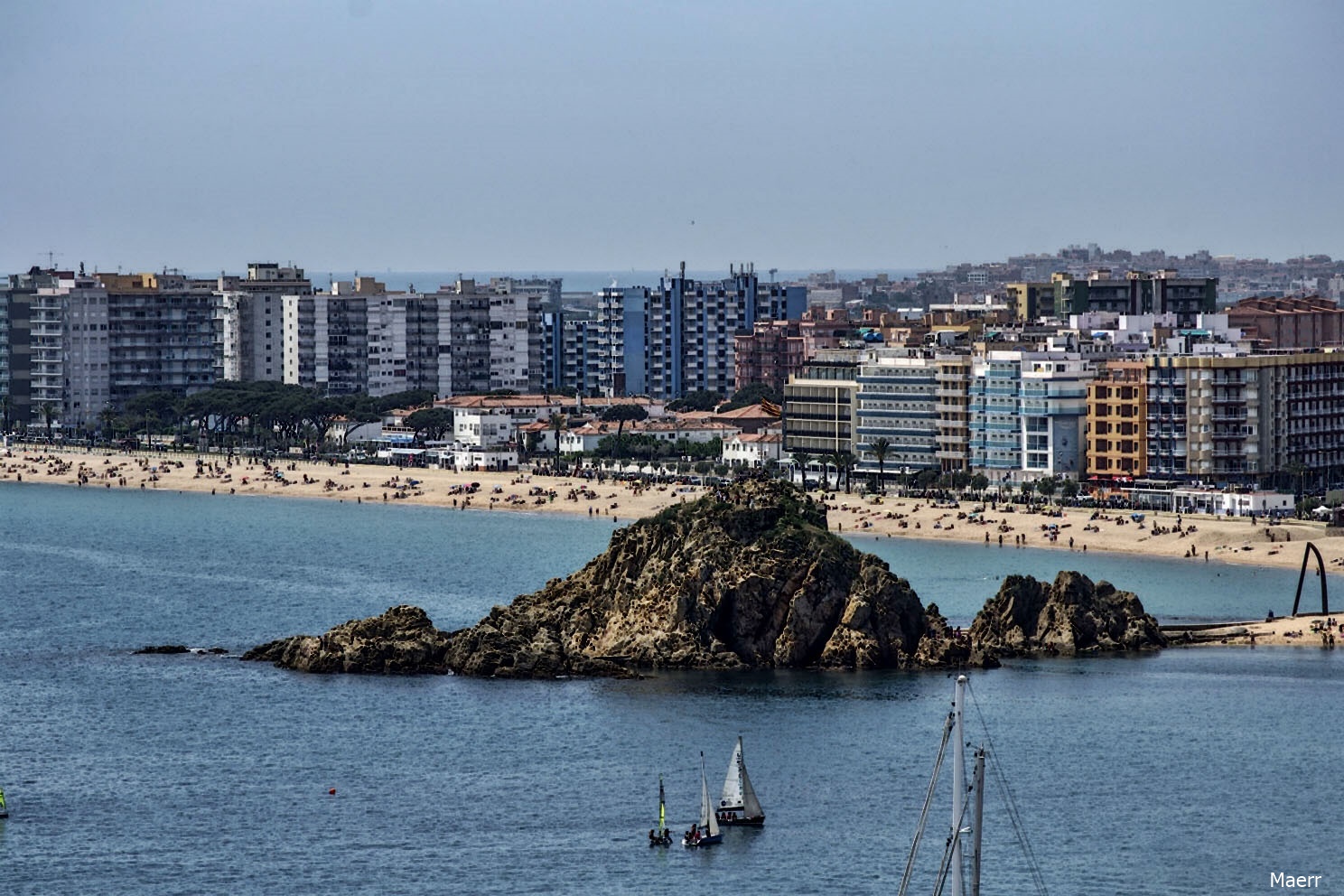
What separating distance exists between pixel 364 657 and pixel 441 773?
16.0m

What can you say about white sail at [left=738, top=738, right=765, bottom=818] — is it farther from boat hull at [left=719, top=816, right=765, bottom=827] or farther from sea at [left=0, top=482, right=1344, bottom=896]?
sea at [left=0, top=482, right=1344, bottom=896]

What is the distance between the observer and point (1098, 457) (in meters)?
145

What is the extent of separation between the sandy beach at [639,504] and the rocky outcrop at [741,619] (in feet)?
48.5

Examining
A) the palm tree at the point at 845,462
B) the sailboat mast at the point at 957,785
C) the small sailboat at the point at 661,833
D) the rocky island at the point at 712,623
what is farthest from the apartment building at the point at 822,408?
the sailboat mast at the point at 957,785

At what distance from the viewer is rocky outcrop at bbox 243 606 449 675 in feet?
275

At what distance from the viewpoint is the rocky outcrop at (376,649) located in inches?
3302

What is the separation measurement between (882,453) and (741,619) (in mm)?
69650

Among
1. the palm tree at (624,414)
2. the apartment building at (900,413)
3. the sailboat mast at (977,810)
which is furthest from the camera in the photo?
the palm tree at (624,414)

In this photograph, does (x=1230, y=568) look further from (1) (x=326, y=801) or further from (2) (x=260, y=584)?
(1) (x=326, y=801)

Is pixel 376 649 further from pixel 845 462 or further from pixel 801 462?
pixel 801 462

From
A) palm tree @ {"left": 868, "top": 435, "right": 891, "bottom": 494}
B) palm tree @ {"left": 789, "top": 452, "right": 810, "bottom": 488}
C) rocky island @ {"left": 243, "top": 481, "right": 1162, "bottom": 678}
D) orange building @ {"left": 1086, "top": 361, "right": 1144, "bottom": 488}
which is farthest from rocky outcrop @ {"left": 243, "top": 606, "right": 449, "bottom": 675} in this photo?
palm tree @ {"left": 789, "top": 452, "right": 810, "bottom": 488}

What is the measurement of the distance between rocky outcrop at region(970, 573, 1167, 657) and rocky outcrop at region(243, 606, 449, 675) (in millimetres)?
17165

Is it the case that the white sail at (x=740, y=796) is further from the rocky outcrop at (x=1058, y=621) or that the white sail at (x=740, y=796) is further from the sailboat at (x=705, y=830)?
the rocky outcrop at (x=1058, y=621)

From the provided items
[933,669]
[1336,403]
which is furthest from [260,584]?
[1336,403]
